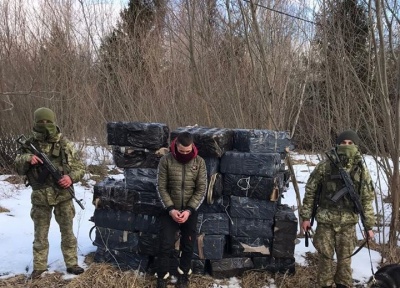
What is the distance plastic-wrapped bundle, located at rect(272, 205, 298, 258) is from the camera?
14.0 feet

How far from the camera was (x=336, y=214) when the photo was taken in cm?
388

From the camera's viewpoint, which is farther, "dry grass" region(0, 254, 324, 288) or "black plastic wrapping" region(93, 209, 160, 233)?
"black plastic wrapping" region(93, 209, 160, 233)

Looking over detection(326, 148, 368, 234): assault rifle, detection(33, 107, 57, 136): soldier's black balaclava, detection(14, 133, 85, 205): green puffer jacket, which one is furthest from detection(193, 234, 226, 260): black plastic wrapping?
detection(33, 107, 57, 136): soldier's black balaclava

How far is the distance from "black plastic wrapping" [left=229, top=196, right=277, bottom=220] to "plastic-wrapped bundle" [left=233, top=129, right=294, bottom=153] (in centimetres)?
56

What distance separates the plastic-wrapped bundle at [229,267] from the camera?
427cm

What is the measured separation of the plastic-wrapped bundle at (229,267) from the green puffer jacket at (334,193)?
2.88ft

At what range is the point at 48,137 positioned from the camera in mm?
4059

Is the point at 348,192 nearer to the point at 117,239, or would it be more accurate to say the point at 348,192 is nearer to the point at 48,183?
the point at 117,239

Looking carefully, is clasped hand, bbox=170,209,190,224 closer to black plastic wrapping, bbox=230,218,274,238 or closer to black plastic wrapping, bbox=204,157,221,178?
black plastic wrapping, bbox=204,157,221,178

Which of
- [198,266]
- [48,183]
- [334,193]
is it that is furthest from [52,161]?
[334,193]

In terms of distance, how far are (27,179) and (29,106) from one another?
258 inches

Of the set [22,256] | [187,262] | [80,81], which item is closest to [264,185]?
[187,262]

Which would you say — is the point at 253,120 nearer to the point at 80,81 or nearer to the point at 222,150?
the point at 222,150

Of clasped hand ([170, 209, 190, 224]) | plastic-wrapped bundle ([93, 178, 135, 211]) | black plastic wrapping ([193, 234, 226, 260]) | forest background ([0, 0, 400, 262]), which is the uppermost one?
forest background ([0, 0, 400, 262])
